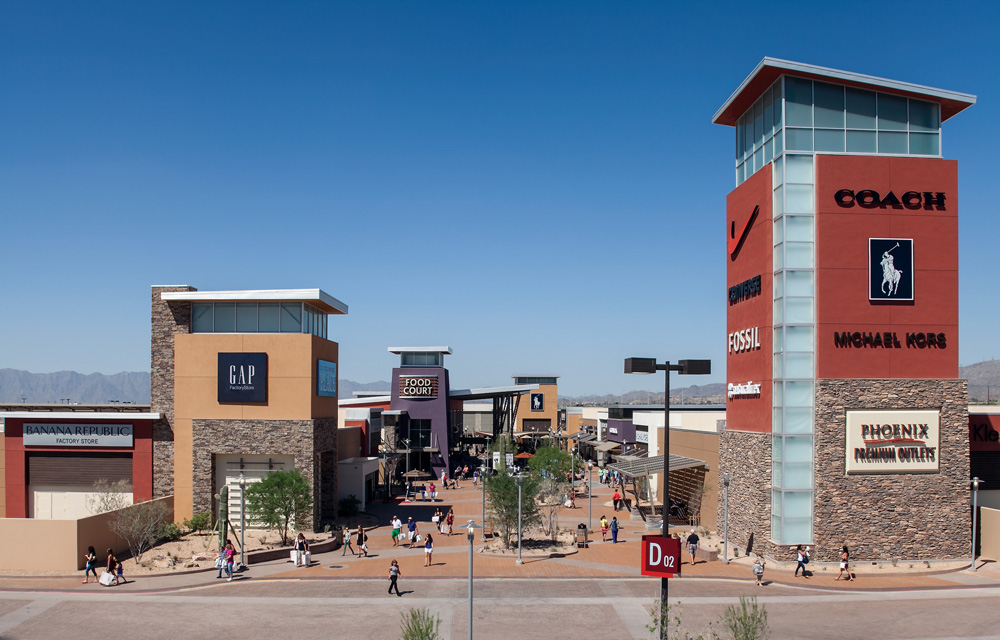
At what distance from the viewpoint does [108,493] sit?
1523 inches

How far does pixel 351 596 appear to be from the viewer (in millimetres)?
28016

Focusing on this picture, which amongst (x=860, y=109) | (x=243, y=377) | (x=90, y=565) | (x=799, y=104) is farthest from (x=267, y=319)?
(x=860, y=109)

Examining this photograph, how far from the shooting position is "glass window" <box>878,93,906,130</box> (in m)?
33.4

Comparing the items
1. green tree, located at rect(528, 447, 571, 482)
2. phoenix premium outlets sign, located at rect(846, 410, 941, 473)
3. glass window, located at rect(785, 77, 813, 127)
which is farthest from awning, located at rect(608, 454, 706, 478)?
glass window, located at rect(785, 77, 813, 127)

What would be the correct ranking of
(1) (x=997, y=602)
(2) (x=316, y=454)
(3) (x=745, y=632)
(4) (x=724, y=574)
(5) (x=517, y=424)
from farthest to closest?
(5) (x=517, y=424) < (2) (x=316, y=454) < (4) (x=724, y=574) < (1) (x=997, y=602) < (3) (x=745, y=632)

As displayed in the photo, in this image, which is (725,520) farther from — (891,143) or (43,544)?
(43,544)

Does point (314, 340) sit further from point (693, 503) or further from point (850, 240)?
point (850, 240)

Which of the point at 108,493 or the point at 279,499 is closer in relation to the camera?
the point at 279,499

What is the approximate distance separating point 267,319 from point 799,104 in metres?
Answer: 27.6

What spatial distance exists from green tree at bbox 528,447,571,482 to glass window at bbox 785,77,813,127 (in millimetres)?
29762

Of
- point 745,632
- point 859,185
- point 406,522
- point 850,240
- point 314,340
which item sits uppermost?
point 859,185

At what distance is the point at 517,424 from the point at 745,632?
3371 inches

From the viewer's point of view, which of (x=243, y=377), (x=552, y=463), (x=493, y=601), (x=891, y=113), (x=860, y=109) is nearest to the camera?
(x=493, y=601)

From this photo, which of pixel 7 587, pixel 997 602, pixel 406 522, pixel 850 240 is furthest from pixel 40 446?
pixel 997 602
